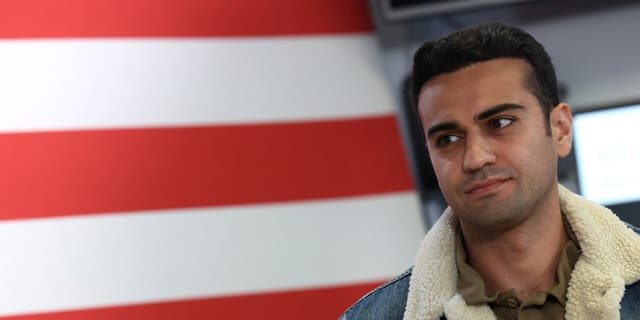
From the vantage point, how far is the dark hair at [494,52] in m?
1.00

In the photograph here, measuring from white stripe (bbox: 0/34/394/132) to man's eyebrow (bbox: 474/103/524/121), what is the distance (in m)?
0.66

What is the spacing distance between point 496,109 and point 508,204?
10 centimetres

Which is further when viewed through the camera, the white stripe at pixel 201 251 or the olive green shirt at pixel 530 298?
the white stripe at pixel 201 251

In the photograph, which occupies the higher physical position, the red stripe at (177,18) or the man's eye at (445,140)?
the red stripe at (177,18)

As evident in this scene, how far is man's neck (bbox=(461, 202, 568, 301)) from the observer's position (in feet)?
3.22

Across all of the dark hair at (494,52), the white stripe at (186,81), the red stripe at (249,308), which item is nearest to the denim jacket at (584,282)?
the dark hair at (494,52)

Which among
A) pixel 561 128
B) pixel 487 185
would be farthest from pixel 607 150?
pixel 487 185

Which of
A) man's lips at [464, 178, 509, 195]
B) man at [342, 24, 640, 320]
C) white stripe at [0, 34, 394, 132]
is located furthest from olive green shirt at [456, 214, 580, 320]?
white stripe at [0, 34, 394, 132]

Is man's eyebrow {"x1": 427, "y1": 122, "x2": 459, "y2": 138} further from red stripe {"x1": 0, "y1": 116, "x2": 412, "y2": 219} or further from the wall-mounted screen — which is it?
the wall-mounted screen

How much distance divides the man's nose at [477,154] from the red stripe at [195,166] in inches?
25.5

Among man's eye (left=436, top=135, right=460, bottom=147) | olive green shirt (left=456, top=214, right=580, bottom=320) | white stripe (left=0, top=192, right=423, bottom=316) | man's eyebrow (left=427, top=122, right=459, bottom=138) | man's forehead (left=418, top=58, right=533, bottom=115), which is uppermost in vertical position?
man's forehead (left=418, top=58, right=533, bottom=115)

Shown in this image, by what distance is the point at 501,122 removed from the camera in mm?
960

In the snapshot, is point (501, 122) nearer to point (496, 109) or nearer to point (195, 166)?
point (496, 109)

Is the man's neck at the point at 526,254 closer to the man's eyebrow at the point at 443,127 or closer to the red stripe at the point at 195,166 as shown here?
the man's eyebrow at the point at 443,127
